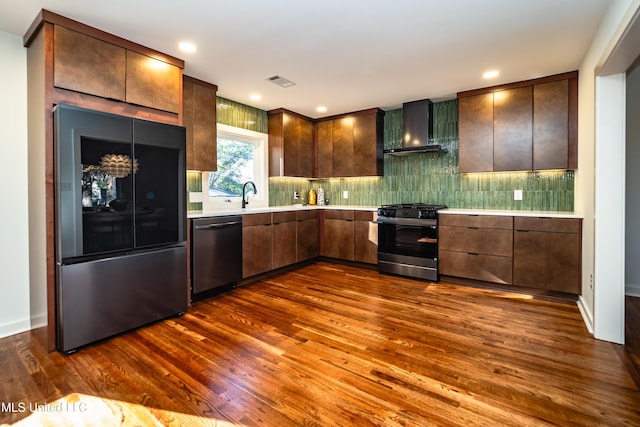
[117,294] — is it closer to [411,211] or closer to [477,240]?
[411,211]

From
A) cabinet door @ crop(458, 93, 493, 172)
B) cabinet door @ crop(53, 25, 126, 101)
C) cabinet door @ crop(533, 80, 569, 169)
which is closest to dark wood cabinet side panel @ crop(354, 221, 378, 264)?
cabinet door @ crop(458, 93, 493, 172)

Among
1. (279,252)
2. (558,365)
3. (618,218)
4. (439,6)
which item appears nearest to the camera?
(558,365)

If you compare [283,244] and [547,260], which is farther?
[283,244]

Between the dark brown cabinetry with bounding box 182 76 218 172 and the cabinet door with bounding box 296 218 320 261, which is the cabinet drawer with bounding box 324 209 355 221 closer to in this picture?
the cabinet door with bounding box 296 218 320 261

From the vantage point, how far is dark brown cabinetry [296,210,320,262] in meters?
4.71

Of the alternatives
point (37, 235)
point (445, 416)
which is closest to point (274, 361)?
point (445, 416)

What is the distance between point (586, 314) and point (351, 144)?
11.4 ft

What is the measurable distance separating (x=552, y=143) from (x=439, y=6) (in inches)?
89.3

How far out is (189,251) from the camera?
3201 millimetres

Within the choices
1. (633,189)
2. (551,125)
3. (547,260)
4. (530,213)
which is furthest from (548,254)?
(551,125)

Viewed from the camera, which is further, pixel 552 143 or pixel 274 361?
pixel 552 143

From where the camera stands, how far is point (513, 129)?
373cm

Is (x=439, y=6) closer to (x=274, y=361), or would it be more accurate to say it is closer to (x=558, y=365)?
(x=558, y=365)

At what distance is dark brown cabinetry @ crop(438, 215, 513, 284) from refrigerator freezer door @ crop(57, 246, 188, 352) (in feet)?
9.78
